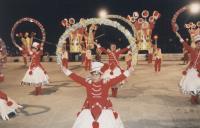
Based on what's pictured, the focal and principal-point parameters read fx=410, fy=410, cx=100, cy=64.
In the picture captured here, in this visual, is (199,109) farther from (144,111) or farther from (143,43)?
(143,43)

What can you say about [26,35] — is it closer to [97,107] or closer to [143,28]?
[143,28]

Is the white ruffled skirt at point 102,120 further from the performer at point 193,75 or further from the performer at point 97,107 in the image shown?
the performer at point 193,75

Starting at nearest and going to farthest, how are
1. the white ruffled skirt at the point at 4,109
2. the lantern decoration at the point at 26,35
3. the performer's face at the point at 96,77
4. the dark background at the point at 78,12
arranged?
the performer's face at the point at 96,77 < the white ruffled skirt at the point at 4,109 < the lantern decoration at the point at 26,35 < the dark background at the point at 78,12

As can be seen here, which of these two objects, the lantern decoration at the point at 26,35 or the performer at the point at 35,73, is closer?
the performer at the point at 35,73

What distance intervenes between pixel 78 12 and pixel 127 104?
24.0 m

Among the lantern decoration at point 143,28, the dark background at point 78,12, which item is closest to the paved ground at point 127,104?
the lantern decoration at point 143,28

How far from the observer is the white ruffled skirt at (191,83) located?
43.0 ft

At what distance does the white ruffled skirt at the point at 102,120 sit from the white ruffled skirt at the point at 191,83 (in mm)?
5352

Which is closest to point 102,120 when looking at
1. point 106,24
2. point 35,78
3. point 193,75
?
point 106,24

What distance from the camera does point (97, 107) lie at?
8375 mm

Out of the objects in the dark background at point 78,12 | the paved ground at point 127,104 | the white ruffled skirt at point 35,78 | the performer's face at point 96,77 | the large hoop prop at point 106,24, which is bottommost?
the paved ground at point 127,104

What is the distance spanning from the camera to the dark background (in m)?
36.0

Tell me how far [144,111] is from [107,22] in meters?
4.93

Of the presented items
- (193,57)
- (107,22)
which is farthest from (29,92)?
(107,22)
